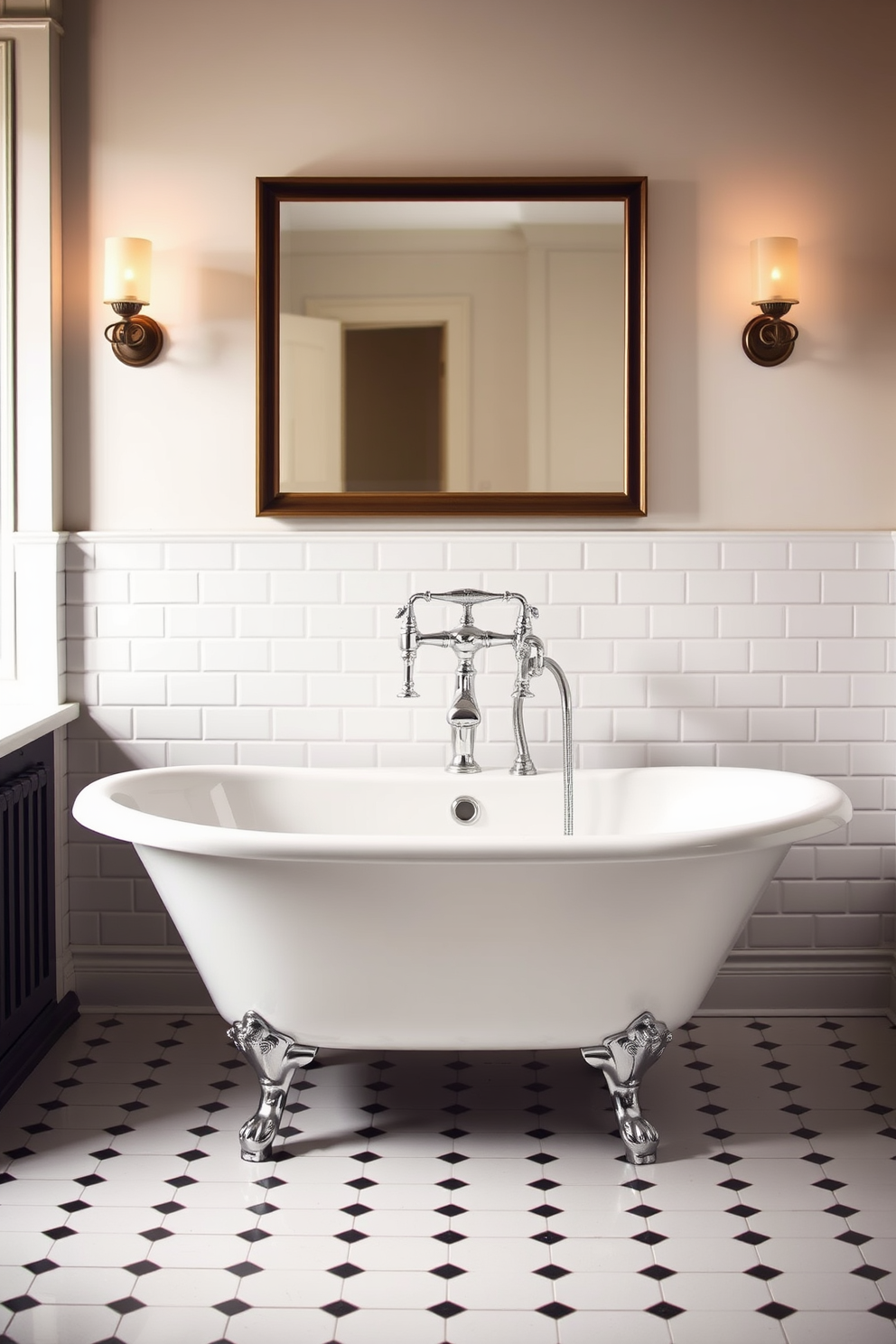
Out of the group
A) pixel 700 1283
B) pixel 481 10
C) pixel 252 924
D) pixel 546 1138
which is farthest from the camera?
pixel 481 10

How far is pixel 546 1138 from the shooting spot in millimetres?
2643

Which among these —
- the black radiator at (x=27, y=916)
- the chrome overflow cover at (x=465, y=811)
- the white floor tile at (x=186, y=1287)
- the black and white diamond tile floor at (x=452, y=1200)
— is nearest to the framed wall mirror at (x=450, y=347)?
the chrome overflow cover at (x=465, y=811)

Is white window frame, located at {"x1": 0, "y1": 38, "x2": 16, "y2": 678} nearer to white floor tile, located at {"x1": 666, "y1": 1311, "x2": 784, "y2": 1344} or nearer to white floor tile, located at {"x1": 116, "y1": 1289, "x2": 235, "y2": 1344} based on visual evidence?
white floor tile, located at {"x1": 116, "y1": 1289, "x2": 235, "y2": 1344}

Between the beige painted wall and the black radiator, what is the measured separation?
767mm

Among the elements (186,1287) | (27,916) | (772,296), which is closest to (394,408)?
(772,296)

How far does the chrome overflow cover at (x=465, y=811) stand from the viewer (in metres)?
3.06

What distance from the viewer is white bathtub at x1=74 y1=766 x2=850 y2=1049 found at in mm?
2332

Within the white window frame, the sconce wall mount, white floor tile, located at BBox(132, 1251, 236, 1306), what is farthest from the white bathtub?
the sconce wall mount

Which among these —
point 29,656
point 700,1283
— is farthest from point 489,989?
point 29,656

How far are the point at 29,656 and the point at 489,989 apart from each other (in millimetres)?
1561

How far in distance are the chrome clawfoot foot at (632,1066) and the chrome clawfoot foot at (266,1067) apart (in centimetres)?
61

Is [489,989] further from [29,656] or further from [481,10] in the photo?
[481,10]

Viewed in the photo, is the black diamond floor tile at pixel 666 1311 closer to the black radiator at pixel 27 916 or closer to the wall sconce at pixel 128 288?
the black radiator at pixel 27 916

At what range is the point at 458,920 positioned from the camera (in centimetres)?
241
